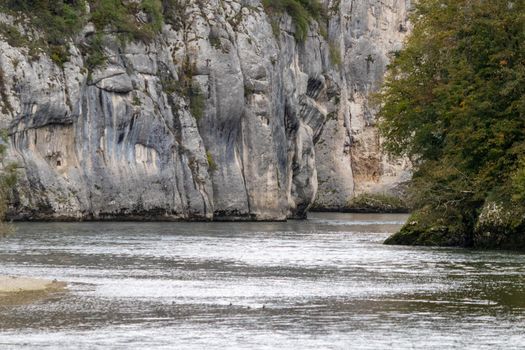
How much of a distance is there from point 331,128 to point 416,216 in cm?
7895

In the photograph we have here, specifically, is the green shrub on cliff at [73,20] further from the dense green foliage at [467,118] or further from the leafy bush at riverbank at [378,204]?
the leafy bush at riverbank at [378,204]

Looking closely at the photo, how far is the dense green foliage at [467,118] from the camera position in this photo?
54.6 meters

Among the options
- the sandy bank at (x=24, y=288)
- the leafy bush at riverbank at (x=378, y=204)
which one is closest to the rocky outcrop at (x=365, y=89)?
the leafy bush at riverbank at (x=378, y=204)

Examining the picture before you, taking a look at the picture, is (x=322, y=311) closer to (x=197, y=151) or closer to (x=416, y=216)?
(x=416, y=216)

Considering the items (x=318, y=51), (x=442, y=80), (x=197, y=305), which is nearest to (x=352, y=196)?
(x=318, y=51)

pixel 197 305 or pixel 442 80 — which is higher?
pixel 442 80

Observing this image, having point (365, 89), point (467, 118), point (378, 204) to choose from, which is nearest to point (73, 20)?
point (467, 118)

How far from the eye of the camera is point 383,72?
150500 millimetres

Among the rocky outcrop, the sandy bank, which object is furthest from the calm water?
the rocky outcrop

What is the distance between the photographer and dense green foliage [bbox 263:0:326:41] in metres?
111

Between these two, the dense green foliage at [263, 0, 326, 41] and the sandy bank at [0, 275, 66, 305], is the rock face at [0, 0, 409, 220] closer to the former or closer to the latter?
the dense green foliage at [263, 0, 326, 41]

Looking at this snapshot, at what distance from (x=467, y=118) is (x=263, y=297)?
23.7 meters

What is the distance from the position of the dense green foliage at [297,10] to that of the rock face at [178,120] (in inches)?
38.4

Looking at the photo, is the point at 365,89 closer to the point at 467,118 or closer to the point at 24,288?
the point at 467,118
